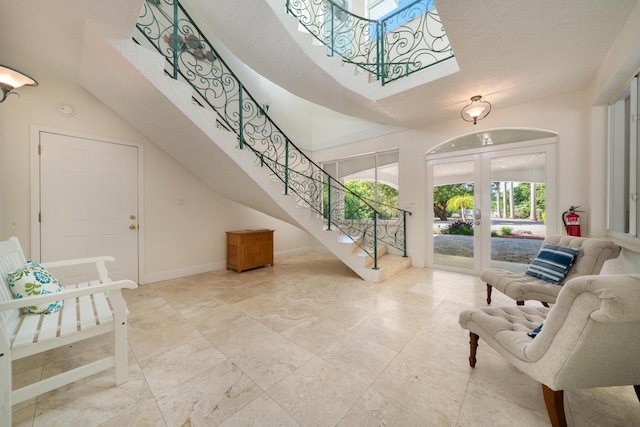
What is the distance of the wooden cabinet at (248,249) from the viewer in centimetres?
425

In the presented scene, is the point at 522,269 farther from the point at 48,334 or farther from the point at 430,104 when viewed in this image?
the point at 48,334

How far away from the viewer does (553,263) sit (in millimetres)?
2455

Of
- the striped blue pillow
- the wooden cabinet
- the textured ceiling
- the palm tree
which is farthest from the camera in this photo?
the wooden cabinet

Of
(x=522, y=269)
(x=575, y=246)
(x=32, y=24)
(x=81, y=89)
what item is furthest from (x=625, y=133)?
(x=81, y=89)

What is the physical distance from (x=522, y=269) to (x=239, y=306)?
13.9 feet

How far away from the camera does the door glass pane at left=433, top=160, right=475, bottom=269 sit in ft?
13.2

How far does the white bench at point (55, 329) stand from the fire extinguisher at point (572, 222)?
15.7 feet

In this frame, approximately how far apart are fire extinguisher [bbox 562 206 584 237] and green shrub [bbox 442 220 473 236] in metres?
1.16

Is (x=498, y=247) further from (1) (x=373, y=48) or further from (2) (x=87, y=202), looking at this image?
(2) (x=87, y=202)

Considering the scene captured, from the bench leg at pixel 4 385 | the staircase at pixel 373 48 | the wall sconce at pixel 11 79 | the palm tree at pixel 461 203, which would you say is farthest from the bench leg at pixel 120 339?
the palm tree at pixel 461 203

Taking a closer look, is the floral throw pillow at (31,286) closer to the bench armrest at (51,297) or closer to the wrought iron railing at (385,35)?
the bench armrest at (51,297)

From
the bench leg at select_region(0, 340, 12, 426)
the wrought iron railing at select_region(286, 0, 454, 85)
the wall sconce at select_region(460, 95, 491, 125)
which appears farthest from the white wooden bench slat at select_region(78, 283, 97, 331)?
the wall sconce at select_region(460, 95, 491, 125)

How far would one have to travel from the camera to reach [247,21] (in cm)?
274

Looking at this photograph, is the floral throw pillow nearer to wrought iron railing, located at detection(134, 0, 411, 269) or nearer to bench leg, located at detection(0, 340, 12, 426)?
bench leg, located at detection(0, 340, 12, 426)
